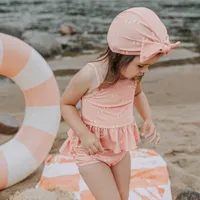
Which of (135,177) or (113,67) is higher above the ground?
(113,67)

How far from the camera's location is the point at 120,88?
160 centimetres

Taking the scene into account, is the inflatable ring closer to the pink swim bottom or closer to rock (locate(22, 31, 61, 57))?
the pink swim bottom

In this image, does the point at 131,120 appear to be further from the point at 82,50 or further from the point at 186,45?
the point at 186,45

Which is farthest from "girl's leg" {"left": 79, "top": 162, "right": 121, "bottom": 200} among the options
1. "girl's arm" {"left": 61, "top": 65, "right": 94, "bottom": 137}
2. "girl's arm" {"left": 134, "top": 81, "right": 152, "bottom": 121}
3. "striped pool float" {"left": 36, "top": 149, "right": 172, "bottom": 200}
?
"striped pool float" {"left": 36, "top": 149, "right": 172, "bottom": 200}

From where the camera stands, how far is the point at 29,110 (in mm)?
2719

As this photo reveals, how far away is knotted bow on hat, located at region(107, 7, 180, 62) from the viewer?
144 centimetres

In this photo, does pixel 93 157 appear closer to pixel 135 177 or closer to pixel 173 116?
pixel 135 177

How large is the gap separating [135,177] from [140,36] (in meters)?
1.27

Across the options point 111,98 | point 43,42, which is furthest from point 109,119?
point 43,42

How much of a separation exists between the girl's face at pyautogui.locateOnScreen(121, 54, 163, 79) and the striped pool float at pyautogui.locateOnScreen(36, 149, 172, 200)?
917 millimetres

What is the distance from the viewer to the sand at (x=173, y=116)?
2707 mm

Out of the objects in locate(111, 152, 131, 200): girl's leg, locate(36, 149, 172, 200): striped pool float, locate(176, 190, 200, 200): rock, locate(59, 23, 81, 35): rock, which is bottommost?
locate(36, 149, 172, 200): striped pool float

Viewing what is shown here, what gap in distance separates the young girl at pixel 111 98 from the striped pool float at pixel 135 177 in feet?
2.10

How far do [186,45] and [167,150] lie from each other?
1.73m
